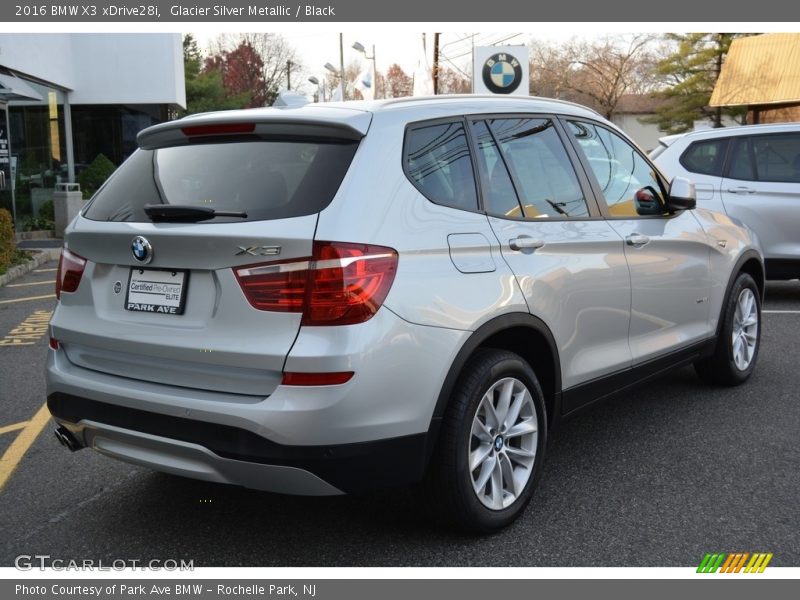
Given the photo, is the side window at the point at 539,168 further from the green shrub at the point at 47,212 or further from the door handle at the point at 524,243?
the green shrub at the point at 47,212

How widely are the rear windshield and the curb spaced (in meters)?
8.90

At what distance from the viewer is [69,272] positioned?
3.61m

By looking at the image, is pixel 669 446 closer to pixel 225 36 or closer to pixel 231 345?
pixel 231 345

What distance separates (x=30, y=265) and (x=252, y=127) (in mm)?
11002

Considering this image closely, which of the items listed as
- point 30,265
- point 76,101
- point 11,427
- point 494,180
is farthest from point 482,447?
point 76,101

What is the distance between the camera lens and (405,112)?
11.3 ft

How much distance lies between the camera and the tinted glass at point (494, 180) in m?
3.67

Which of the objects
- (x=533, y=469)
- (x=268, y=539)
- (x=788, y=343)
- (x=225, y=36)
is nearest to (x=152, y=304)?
(x=268, y=539)

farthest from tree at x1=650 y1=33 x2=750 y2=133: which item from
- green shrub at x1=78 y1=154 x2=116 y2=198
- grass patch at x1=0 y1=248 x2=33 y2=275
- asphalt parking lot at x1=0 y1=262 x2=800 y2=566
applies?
asphalt parking lot at x1=0 y1=262 x2=800 y2=566

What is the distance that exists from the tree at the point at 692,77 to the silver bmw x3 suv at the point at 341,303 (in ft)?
153

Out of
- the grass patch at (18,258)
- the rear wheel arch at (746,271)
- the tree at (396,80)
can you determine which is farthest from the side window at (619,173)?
the tree at (396,80)

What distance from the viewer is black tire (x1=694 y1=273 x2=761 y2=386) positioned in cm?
556

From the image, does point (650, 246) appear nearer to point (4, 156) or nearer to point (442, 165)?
point (442, 165)
